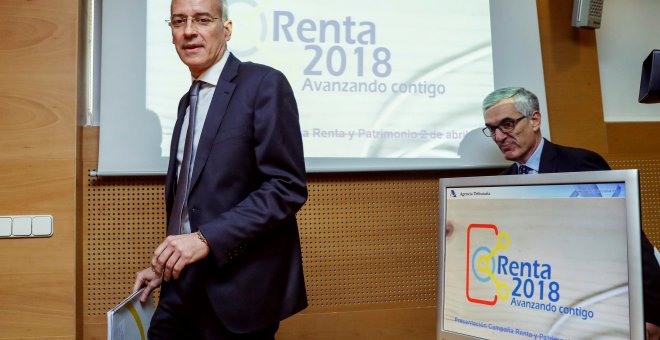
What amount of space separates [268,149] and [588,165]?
4.50 feet

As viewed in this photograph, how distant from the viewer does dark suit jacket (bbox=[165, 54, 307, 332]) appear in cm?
120

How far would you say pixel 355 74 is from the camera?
8.27ft

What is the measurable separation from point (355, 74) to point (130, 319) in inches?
64.8

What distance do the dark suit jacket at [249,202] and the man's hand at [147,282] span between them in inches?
7.6

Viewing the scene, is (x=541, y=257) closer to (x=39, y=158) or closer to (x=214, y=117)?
(x=214, y=117)

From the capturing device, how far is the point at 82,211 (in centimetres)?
231

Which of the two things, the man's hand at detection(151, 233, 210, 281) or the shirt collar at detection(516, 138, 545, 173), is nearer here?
the man's hand at detection(151, 233, 210, 281)

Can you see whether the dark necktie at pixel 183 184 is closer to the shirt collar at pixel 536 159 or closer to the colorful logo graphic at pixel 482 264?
the colorful logo graphic at pixel 482 264

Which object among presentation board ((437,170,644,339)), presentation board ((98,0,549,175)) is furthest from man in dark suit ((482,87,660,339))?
presentation board ((437,170,644,339))

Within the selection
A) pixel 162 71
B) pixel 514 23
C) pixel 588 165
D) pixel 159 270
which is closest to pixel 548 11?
pixel 514 23

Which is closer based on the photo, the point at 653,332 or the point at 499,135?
the point at 653,332

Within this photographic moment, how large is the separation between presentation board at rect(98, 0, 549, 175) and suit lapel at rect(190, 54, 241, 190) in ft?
3.60

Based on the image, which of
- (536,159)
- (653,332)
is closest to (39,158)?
(536,159)

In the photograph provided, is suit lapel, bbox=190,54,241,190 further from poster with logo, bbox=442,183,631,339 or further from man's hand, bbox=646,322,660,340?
man's hand, bbox=646,322,660,340
